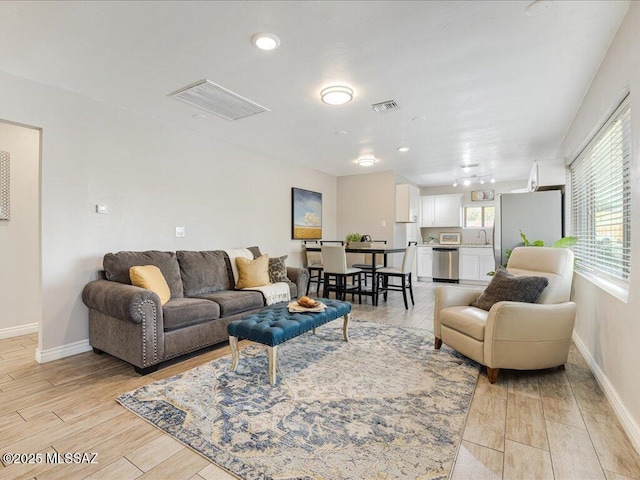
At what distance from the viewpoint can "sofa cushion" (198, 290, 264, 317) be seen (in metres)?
3.17

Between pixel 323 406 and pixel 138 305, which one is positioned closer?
pixel 323 406

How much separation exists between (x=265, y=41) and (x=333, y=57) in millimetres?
495

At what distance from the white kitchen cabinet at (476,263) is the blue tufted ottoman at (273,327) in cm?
541

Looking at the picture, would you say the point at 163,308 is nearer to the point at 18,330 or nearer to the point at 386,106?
the point at 18,330

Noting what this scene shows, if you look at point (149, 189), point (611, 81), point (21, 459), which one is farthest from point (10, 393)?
point (611, 81)

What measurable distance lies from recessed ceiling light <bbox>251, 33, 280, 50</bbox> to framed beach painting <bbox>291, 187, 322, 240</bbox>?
349cm

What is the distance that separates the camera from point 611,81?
2.22 meters

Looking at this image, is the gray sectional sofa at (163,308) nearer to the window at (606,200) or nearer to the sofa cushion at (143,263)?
the sofa cushion at (143,263)

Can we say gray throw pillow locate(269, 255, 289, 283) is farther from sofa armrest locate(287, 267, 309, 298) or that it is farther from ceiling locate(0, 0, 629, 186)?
ceiling locate(0, 0, 629, 186)

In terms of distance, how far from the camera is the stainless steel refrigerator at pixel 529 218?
12.9ft

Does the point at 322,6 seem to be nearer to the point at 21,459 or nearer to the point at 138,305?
the point at 138,305

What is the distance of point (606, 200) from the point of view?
2.71m

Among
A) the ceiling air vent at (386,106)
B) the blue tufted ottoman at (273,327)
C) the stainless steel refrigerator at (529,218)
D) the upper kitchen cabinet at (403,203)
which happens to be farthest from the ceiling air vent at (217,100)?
the upper kitchen cabinet at (403,203)

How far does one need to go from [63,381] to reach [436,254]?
7078 millimetres
